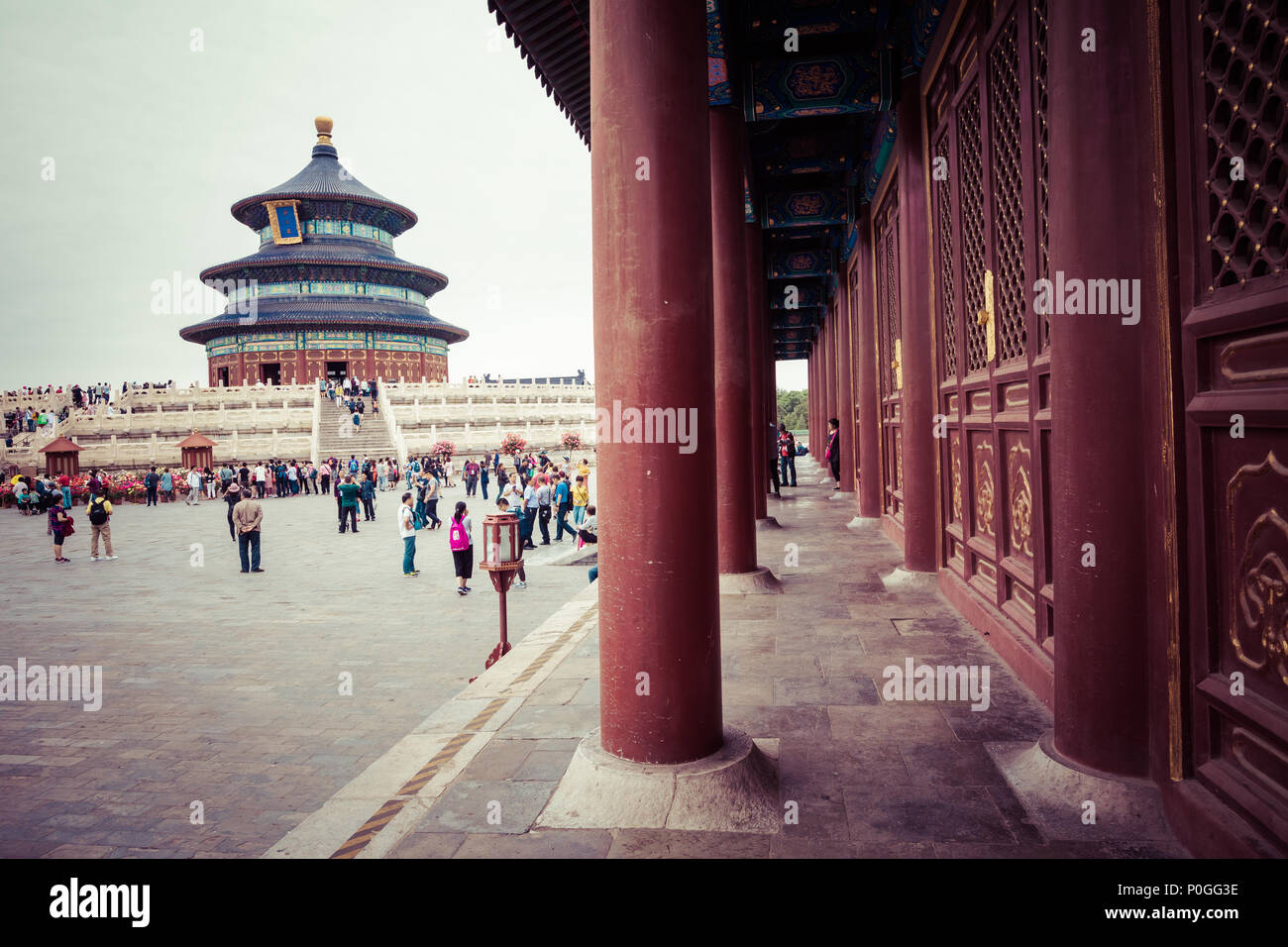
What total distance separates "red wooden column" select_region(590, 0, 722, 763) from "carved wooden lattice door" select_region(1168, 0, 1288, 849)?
1781 millimetres

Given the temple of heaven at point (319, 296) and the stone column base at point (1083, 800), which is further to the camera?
the temple of heaven at point (319, 296)

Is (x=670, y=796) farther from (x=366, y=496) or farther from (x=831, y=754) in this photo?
(x=366, y=496)

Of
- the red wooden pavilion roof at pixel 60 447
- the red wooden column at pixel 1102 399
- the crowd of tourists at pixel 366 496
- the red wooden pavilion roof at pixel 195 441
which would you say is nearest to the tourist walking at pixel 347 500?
the crowd of tourists at pixel 366 496

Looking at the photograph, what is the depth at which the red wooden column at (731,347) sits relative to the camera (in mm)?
7984

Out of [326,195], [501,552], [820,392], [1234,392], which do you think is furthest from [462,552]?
[326,195]

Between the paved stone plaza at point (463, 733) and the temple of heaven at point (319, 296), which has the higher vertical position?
the temple of heaven at point (319, 296)

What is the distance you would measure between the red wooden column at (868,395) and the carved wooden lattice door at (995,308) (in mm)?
5143

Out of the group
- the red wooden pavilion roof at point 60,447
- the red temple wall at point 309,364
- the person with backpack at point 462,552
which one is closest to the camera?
the person with backpack at point 462,552

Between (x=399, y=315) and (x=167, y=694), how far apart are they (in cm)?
5114

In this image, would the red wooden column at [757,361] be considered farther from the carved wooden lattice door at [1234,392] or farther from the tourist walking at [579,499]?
the carved wooden lattice door at [1234,392]

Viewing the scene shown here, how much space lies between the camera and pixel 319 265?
177ft

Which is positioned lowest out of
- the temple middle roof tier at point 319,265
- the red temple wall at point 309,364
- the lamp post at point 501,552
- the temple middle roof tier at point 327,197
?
the lamp post at point 501,552

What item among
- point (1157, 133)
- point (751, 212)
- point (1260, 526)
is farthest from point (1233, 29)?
point (751, 212)

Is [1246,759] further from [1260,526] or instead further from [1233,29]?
[1233,29]
